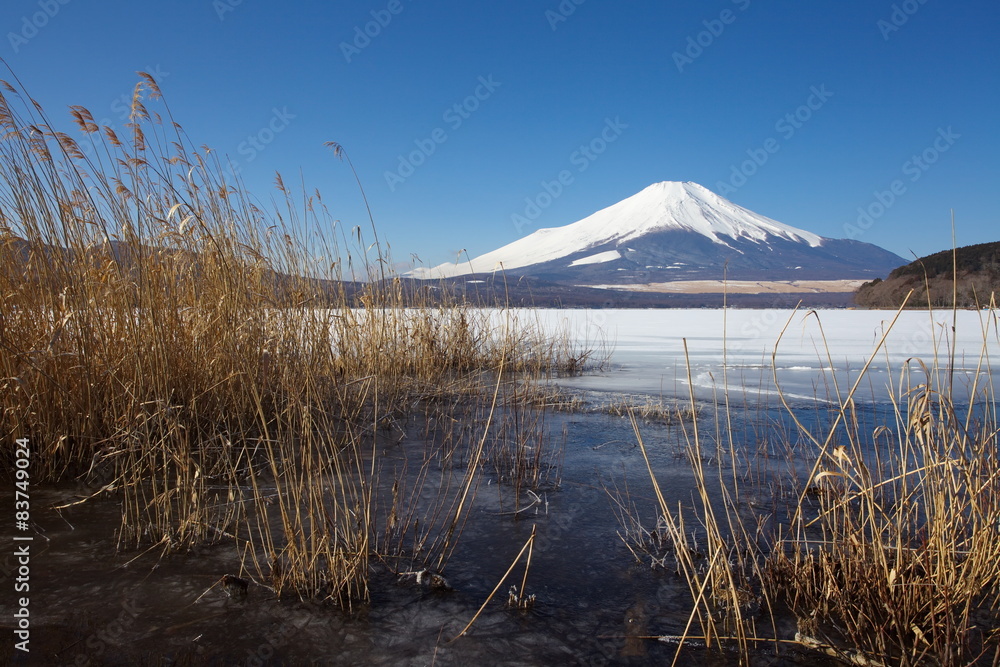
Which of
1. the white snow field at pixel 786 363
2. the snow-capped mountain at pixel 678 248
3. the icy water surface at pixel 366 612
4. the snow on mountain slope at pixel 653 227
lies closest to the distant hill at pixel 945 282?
the white snow field at pixel 786 363

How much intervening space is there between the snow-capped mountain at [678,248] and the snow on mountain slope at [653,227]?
20cm

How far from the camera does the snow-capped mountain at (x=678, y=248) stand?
87812mm

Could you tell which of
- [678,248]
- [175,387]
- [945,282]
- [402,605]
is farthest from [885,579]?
[678,248]

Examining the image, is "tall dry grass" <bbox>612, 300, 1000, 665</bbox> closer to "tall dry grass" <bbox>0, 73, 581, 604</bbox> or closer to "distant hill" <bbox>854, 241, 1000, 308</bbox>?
"tall dry grass" <bbox>0, 73, 581, 604</bbox>

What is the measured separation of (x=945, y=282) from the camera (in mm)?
15867

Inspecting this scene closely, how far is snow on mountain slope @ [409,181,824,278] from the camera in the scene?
109 metres

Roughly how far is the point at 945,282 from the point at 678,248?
87717 millimetres

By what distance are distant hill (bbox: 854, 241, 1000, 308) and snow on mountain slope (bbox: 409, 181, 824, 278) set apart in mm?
78937

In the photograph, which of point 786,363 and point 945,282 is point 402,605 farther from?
point 945,282

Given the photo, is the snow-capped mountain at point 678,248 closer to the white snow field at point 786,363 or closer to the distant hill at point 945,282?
the distant hill at point 945,282

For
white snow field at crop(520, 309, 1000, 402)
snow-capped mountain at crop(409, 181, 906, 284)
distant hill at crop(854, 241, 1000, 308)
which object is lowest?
white snow field at crop(520, 309, 1000, 402)

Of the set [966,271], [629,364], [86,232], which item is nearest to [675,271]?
[966,271]

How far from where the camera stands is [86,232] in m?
2.41

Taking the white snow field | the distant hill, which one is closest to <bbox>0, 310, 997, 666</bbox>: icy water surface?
the white snow field
